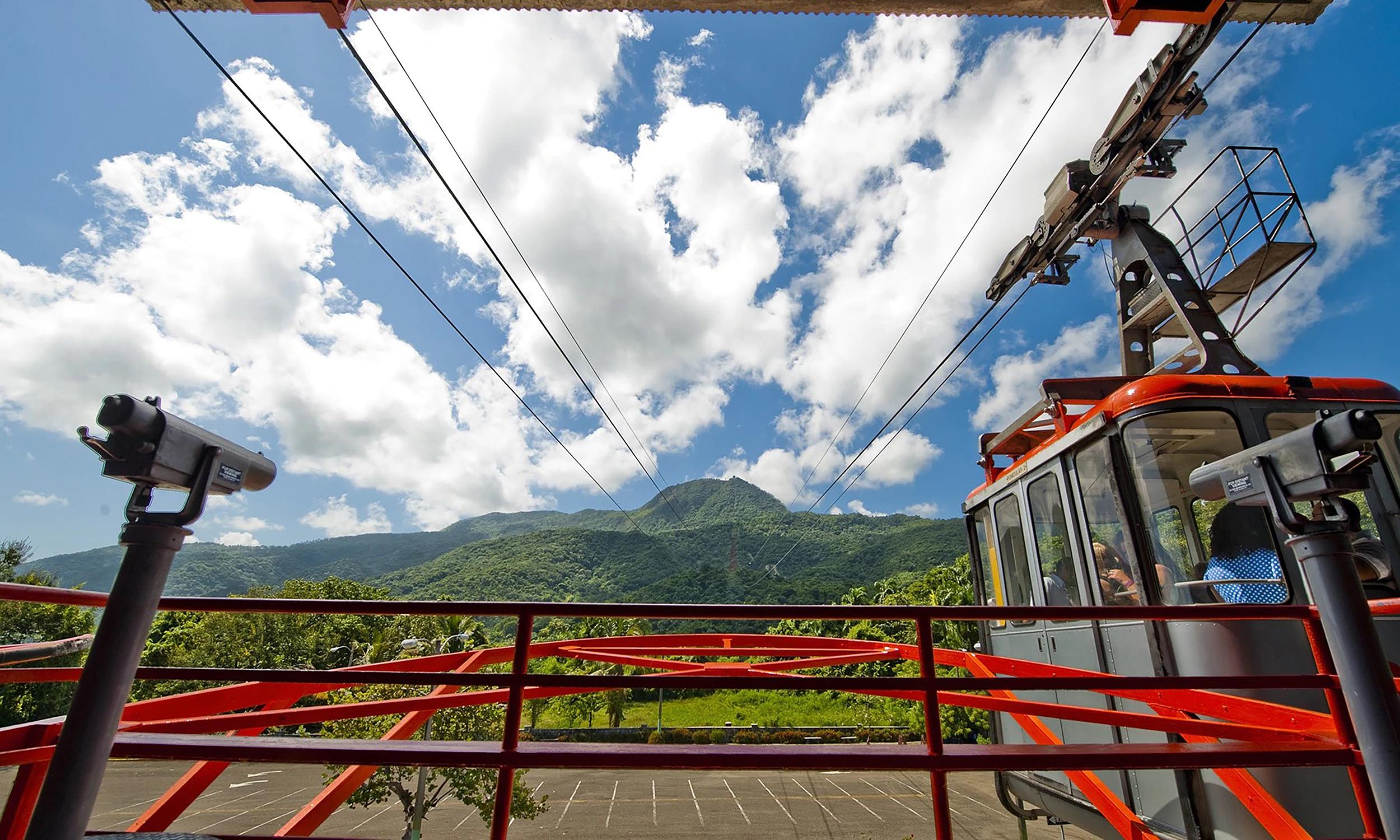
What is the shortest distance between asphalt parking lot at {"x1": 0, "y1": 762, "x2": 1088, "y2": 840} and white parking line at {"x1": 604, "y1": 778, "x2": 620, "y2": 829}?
86 millimetres

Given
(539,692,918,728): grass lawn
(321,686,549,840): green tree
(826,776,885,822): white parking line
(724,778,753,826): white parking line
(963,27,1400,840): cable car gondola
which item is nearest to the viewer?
(963,27,1400,840): cable car gondola

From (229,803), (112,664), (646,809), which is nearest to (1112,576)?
(112,664)

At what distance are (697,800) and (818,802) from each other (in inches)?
348

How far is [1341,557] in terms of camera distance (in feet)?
6.81

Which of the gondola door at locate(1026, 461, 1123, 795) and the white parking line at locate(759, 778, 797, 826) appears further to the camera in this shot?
the white parking line at locate(759, 778, 797, 826)

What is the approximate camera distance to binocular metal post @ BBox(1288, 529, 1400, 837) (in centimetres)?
198

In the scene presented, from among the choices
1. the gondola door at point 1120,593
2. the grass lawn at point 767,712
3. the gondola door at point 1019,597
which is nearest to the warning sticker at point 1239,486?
the gondola door at point 1120,593

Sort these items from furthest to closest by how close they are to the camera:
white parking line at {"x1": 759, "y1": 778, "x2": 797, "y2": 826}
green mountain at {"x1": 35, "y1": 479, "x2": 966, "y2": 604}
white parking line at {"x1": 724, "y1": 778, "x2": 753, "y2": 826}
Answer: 1. green mountain at {"x1": 35, "y1": 479, "x2": 966, "y2": 604}
2. white parking line at {"x1": 759, "y1": 778, "x2": 797, "y2": 826}
3. white parking line at {"x1": 724, "y1": 778, "x2": 753, "y2": 826}

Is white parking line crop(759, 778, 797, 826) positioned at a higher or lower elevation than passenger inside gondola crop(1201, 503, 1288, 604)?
lower

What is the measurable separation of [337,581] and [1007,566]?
67.6 meters

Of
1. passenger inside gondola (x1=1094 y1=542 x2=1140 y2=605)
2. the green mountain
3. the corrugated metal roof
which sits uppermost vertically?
the green mountain

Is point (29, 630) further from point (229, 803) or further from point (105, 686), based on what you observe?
point (105, 686)

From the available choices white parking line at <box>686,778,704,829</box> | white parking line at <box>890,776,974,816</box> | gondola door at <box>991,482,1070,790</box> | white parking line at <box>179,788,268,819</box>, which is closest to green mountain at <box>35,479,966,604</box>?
white parking line at <box>890,776,974,816</box>

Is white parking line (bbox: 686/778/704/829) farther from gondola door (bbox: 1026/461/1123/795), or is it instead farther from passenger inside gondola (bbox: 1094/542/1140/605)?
passenger inside gondola (bbox: 1094/542/1140/605)
